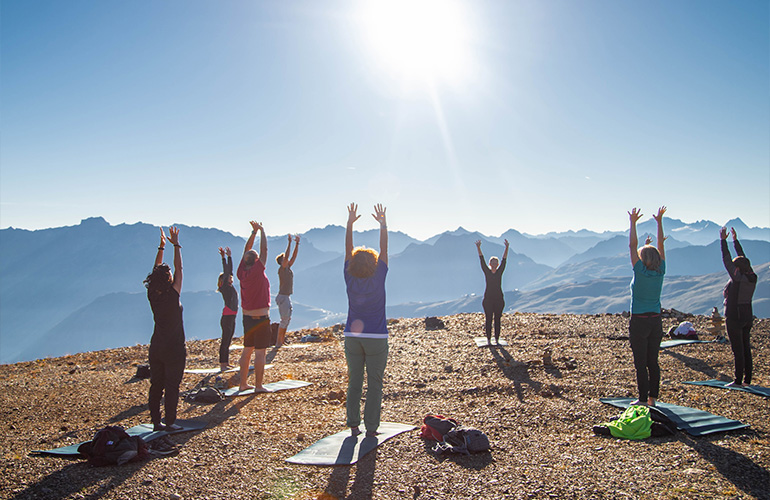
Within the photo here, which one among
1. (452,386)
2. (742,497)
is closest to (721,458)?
(742,497)

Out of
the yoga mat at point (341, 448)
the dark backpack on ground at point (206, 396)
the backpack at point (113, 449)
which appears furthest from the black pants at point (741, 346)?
the backpack at point (113, 449)

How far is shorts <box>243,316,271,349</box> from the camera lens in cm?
957

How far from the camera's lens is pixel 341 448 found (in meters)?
6.41

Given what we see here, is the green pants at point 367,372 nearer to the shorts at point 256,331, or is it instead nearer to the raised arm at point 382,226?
the raised arm at point 382,226

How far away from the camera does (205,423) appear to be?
756cm

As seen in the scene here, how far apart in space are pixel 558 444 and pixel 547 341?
10755mm

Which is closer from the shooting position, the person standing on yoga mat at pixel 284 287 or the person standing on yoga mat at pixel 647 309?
the person standing on yoga mat at pixel 647 309

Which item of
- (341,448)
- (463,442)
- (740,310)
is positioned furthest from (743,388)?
(341,448)

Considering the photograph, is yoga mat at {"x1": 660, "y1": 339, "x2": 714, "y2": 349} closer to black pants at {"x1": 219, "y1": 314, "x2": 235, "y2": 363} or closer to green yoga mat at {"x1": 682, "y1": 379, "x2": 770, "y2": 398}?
green yoga mat at {"x1": 682, "y1": 379, "x2": 770, "y2": 398}

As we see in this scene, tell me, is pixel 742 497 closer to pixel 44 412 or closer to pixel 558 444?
pixel 558 444

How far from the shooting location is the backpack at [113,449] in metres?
5.49

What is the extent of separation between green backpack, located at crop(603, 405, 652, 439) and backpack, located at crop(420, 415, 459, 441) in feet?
8.24

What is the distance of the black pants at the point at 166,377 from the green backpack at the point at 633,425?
674 cm

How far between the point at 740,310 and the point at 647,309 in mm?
3652
